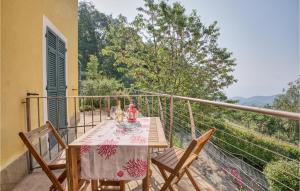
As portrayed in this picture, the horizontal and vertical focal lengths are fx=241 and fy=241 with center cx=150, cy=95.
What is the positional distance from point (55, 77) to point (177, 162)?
3313 millimetres

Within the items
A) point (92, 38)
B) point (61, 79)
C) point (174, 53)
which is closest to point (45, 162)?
point (61, 79)

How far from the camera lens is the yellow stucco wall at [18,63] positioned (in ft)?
8.72

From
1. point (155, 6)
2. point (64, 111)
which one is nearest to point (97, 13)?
point (155, 6)

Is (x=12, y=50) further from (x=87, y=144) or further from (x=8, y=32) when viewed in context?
(x=87, y=144)

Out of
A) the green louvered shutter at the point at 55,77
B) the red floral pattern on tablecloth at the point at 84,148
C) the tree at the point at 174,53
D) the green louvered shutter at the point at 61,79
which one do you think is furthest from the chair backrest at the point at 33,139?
the tree at the point at 174,53

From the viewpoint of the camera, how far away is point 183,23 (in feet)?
34.3

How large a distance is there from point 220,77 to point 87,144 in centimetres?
1075

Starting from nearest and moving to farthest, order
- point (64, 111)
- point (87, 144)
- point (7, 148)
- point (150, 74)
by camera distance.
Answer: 1. point (87, 144)
2. point (7, 148)
3. point (64, 111)
4. point (150, 74)

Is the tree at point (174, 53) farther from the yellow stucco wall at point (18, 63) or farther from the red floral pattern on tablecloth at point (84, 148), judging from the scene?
the red floral pattern on tablecloth at point (84, 148)

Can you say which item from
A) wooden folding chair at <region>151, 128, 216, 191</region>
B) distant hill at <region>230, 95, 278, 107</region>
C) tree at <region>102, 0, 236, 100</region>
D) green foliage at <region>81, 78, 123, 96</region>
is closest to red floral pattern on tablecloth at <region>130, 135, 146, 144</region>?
wooden folding chair at <region>151, 128, 216, 191</region>

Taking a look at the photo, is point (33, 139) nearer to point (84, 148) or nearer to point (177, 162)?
point (84, 148)

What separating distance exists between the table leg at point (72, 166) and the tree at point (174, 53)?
9279 millimetres

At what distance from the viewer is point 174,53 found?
11125 millimetres

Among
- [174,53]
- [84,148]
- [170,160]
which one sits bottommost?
[170,160]
